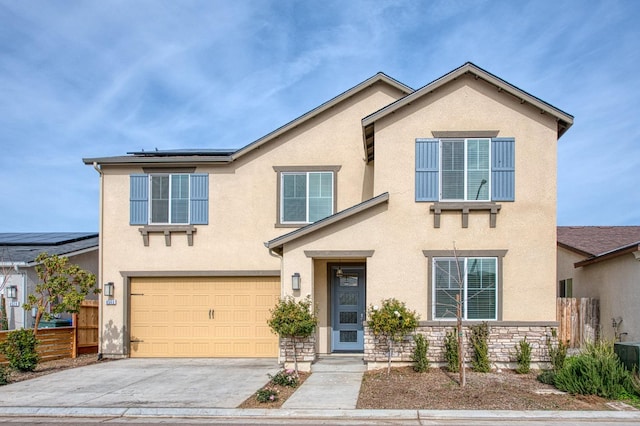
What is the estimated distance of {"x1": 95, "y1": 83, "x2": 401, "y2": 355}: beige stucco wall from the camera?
16.6 meters

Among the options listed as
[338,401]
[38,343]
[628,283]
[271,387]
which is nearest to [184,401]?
[271,387]

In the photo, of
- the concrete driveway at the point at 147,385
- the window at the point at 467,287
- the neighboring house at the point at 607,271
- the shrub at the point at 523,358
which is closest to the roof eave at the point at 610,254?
the neighboring house at the point at 607,271

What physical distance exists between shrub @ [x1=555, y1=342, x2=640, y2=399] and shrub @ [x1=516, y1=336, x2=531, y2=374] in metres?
1.86

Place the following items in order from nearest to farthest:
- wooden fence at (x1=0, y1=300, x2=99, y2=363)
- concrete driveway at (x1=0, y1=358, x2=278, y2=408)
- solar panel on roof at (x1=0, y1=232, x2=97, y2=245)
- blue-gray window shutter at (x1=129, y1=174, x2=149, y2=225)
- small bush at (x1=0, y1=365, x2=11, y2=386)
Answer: concrete driveway at (x1=0, y1=358, x2=278, y2=408), small bush at (x1=0, y1=365, x2=11, y2=386), wooden fence at (x1=0, y1=300, x2=99, y2=363), blue-gray window shutter at (x1=129, y1=174, x2=149, y2=225), solar panel on roof at (x1=0, y1=232, x2=97, y2=245)

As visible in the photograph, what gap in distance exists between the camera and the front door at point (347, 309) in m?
16.2

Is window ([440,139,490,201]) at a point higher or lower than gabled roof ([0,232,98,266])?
higher

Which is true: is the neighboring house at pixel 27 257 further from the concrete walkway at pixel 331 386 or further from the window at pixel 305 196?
the concrete walkway at pixel 331 386

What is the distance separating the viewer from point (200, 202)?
16.7 m

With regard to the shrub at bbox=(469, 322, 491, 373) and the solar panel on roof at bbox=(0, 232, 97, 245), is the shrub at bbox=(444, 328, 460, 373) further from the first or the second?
the solar panel on roof at bbox=(0, 232, 97, 245)

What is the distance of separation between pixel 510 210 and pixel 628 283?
387cm

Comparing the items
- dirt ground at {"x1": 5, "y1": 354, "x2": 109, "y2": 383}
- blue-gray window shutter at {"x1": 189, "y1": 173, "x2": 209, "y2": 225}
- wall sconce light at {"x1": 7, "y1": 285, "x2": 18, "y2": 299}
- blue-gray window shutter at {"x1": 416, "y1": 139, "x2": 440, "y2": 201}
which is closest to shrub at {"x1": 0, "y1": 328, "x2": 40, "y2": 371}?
dirt ground at {"x1": 5, "y1": 354, "x2": 109, "y2": 383}

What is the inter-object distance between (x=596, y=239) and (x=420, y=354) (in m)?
9.58

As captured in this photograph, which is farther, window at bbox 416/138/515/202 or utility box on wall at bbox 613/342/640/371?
window at bbox 416/138/515/202

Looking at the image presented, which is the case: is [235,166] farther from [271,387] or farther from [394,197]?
[271,387]
